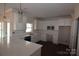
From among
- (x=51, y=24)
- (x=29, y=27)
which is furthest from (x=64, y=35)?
(x=29, y=27)

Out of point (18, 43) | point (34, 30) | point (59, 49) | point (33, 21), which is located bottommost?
point (59, 49)

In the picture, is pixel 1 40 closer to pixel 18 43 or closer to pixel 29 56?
pixel 18 43

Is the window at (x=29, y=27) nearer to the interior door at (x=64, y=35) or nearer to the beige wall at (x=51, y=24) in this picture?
the beige wall at (x=51, y=24)

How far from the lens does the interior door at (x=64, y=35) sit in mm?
1160

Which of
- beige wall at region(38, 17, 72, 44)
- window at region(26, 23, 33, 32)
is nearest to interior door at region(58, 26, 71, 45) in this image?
beige wall at region(38, 17, 72, 44)

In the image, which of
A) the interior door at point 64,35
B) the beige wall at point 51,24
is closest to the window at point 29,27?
the beige wall at point 51,24

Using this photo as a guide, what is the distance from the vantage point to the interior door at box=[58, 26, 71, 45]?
1.16 meters

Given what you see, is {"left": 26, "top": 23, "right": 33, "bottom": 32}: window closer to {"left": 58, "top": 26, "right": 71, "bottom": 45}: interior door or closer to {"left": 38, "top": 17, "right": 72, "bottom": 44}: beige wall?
{"left": 38, "top": 17, "right": 72, "bottom": 44}: beige wall

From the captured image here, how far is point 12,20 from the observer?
1101 millimetres

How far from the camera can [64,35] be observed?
118 cm

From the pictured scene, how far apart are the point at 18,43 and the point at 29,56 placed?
41cm

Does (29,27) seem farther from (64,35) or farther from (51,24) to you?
(64,35)

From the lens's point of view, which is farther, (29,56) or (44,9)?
(44,9)

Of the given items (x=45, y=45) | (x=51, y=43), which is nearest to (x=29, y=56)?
(x=45, y=45)
